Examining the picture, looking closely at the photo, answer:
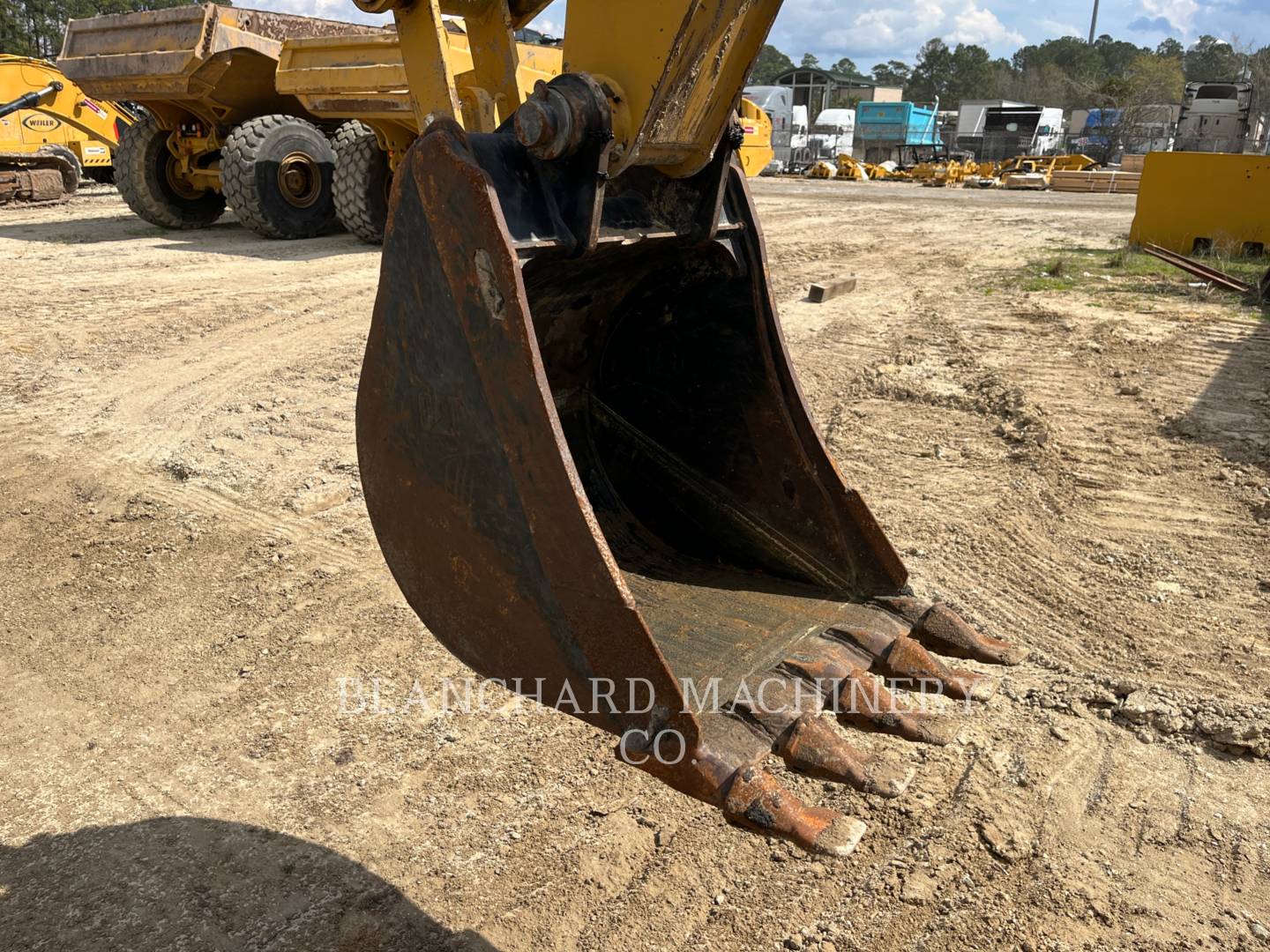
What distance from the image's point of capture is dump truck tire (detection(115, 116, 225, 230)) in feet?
37.8

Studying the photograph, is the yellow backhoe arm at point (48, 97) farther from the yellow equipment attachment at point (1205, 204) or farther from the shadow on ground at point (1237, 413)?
the shadow on ground at point (1237, 413)

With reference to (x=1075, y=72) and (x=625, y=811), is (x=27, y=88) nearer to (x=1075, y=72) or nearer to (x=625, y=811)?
(x=625, y=811)

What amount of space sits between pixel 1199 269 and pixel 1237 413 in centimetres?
490

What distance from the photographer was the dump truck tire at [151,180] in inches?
453

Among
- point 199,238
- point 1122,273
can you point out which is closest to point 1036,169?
point 1122,273

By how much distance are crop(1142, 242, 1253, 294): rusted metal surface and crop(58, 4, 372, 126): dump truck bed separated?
913 cm

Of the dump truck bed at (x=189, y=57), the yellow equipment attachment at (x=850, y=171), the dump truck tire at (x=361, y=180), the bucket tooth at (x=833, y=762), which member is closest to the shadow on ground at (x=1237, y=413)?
the bucket tooth at (x=833, y=762)

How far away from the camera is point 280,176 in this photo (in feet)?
34.7

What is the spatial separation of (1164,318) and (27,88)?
623 inches

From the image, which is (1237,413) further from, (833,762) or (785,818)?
(785,818)

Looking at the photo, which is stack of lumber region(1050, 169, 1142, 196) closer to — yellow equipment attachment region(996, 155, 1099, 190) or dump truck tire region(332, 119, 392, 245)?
yellow equipment attachment region(996, 155, 1099, 190)

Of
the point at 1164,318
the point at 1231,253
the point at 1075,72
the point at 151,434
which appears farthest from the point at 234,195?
the point at 1075,72

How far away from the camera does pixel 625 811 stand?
2432mm

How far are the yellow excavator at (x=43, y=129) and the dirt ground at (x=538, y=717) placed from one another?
10622mm
